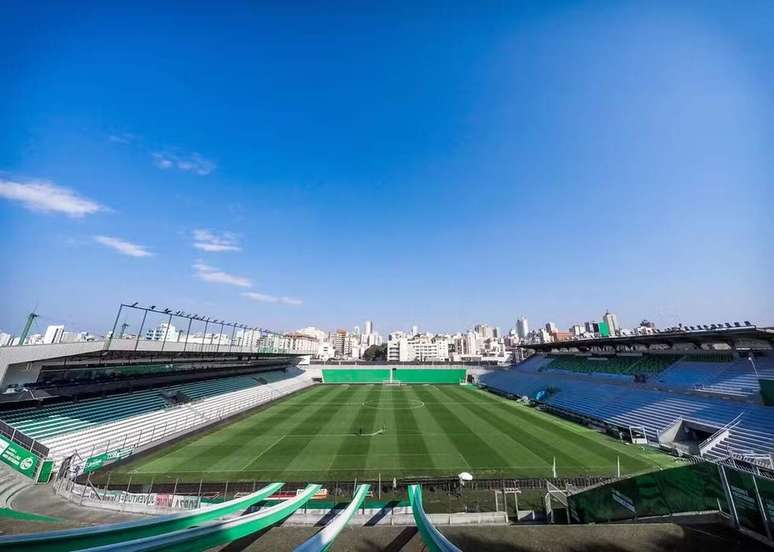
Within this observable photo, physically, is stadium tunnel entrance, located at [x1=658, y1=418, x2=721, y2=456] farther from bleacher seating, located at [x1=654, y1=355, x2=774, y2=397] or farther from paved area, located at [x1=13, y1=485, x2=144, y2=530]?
paved area, located at [x1=13, y1=485, x2=144, y2=530]

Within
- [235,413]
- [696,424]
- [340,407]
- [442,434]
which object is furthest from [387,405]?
[696,424]

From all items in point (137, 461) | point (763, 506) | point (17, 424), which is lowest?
point (137, 461)

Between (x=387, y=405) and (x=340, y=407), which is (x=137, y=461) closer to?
(x=340, y=407)

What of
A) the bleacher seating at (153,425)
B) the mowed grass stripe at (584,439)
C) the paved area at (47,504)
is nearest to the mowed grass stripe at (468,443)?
the mowed grass stripe at (584,439)

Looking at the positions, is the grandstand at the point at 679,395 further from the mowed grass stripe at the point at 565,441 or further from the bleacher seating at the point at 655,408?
the mowed grass stripe at the point at 565,441

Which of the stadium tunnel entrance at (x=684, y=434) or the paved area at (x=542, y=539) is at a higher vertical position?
the paved area at (x=542, y=539)

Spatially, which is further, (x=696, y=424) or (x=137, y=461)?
(x=696, y=424)
